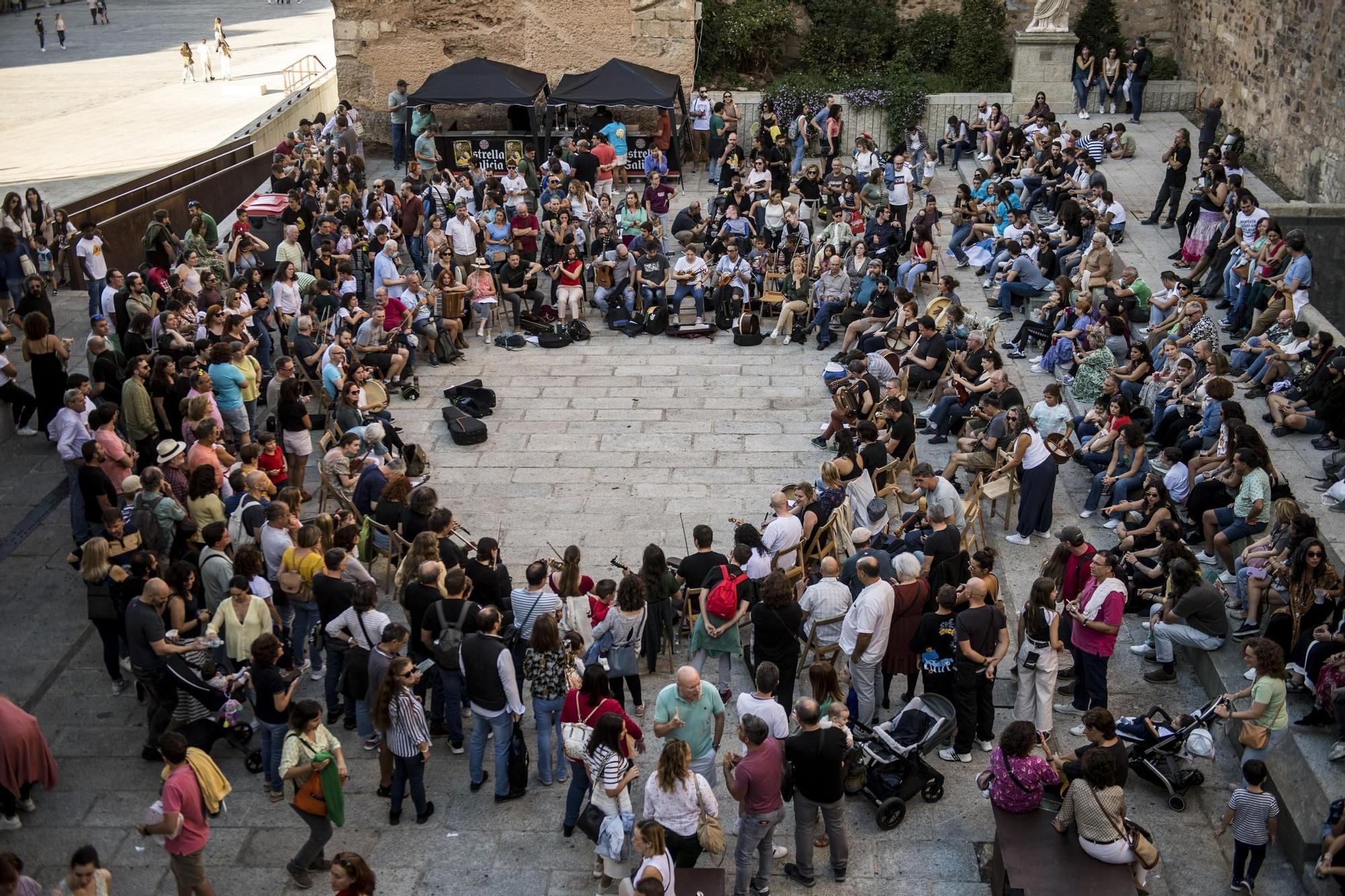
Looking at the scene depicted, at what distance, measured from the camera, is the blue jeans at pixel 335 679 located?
9.63m

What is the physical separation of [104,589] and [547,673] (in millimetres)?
3528

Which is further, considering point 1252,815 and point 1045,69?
point 1045,69

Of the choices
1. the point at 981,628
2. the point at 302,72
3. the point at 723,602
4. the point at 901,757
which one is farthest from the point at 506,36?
the point at 901,757

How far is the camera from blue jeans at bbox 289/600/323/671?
10289 millimetres

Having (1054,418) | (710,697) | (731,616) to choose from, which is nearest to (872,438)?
(1054,418)

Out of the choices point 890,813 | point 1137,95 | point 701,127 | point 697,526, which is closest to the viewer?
point 890,813

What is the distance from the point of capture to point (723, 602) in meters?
9.74

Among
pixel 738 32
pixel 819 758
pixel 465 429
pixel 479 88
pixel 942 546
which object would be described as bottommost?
pixel 465 429

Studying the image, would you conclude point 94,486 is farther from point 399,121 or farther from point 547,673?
point 399,121

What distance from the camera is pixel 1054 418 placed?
1309 cm

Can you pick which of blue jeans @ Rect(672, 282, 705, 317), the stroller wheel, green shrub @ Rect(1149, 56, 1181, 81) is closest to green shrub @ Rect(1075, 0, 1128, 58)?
green shrub @ Rect(1149, 56, 1181, 81)

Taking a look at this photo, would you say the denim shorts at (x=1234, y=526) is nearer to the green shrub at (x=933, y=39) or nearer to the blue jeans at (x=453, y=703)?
the blue jeans at (x=453, y=703)

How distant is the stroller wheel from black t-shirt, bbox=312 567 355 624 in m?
3.99

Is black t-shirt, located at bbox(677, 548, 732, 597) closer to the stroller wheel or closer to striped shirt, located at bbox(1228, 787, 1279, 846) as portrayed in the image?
the stroller wheel
